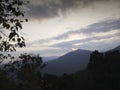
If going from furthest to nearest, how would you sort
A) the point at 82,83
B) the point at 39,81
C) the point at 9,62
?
1. the point at 82,83
2. the point at 39,81
3. the point at 9,62

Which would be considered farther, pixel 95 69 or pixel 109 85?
pixel 95 69

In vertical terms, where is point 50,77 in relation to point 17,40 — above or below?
below

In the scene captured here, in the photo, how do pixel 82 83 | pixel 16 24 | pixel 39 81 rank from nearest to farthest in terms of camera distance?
pixel 16 24 → pixel 39 81 → pixel 82 83

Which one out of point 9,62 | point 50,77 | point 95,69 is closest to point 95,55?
point 95,69

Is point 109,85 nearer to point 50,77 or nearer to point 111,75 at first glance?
→ point 111,75

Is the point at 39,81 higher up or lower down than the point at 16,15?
lower down

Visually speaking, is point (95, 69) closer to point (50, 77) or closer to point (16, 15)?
point (50, 77)

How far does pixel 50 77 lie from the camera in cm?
8356

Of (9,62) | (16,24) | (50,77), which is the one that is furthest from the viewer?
(50,77)

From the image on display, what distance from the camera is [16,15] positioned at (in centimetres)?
980

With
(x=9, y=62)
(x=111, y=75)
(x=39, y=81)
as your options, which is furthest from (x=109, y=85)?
(x=9, y=62)

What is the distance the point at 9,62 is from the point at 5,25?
5929 mm

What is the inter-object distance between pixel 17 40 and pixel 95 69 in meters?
87.5

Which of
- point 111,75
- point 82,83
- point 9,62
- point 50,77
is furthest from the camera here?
point 82,83
